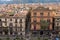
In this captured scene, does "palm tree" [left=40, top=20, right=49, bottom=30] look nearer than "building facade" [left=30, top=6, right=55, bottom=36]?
Yes

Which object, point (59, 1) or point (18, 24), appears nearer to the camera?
point (18, 24)

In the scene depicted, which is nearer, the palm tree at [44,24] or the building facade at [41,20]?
the palm tree at [44,24]

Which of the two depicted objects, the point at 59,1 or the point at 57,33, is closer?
the point at 57,33

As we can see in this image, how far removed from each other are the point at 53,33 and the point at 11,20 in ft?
25.2

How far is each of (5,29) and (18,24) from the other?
2457 mm

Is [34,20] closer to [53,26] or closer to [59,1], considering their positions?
[53,26]

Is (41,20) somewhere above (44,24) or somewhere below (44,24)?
above

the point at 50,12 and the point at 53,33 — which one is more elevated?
the point at 50,12

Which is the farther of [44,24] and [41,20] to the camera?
[41,20]

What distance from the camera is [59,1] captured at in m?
82.6

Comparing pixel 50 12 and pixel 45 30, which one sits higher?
pixel 50 12

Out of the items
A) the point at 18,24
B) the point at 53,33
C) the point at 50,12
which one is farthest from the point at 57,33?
the point at 18,24

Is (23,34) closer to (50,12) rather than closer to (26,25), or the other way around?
(26,25)

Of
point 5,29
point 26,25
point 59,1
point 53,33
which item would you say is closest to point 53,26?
point 53,33
